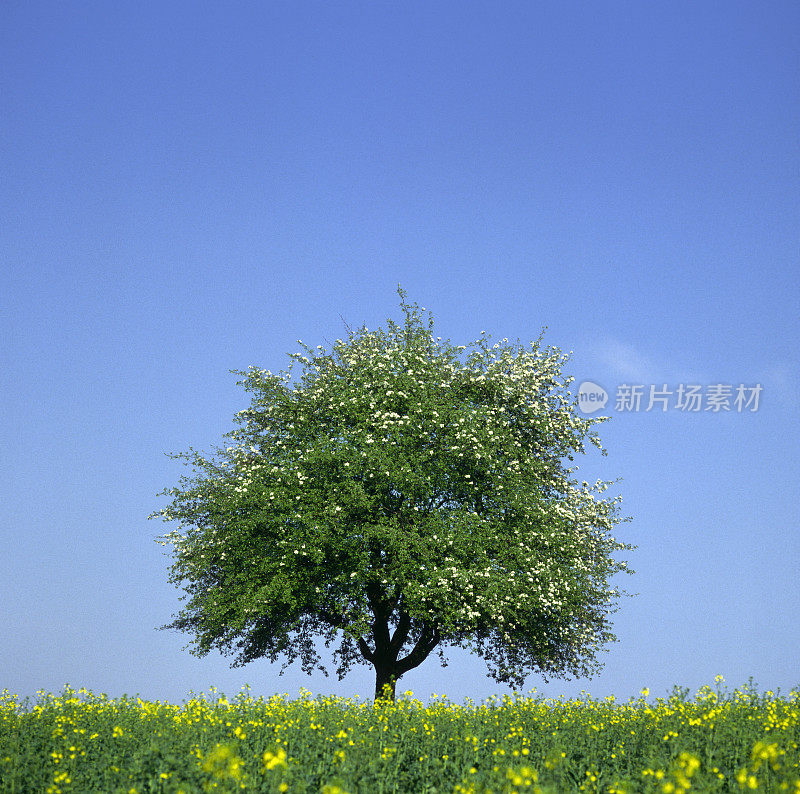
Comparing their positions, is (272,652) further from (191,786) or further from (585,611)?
(191,786)

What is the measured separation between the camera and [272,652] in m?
30.7

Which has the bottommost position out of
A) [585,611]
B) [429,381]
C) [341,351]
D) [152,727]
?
[152,727]

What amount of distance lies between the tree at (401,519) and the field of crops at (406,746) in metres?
7.29

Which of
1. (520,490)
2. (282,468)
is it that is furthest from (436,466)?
(282,468)

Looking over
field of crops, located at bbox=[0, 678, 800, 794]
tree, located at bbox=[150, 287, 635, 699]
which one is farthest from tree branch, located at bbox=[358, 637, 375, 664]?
field of crops, located at bbox=[0, 678, 800, 794]

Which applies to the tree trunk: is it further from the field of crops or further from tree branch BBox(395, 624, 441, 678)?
the field of crops

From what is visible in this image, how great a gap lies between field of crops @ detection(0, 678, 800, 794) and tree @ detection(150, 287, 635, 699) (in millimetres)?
7290

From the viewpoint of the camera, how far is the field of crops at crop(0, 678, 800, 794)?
10.1 meters

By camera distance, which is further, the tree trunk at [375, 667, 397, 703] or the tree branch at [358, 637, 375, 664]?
the tree branch at [358, 637, 375, 664]

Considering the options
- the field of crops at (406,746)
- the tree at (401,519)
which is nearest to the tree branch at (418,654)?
the tree at (401,519)

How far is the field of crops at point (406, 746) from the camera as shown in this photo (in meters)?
10.1

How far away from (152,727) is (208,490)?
14.7 meters

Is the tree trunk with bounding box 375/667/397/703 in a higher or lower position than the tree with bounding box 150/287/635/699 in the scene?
lower

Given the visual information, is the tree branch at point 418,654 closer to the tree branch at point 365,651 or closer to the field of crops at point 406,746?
the tree branch at point 365,651
